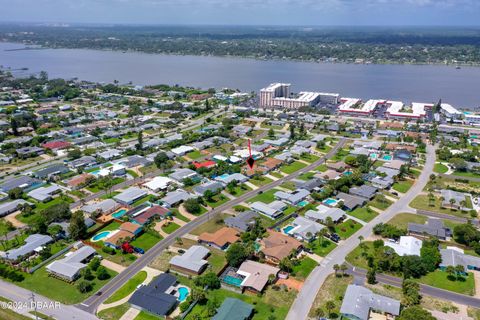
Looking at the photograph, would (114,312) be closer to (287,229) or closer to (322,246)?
(287,229)

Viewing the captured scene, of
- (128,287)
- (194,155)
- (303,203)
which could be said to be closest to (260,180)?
(303,203)

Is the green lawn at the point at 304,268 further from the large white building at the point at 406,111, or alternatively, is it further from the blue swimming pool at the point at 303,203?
the large white building at the point at 406,111

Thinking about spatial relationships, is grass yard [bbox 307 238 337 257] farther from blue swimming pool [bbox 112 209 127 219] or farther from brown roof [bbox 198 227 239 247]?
blue swimming pool [bbox 112 209 127 219]

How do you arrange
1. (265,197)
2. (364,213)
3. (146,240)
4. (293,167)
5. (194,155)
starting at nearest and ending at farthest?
(146,240) → (364,213) → (265,197) → (293,167) → (194,155)

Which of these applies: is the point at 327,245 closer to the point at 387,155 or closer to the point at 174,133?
the point at 387,155

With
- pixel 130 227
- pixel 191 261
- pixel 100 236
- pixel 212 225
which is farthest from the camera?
pixel 212 225
